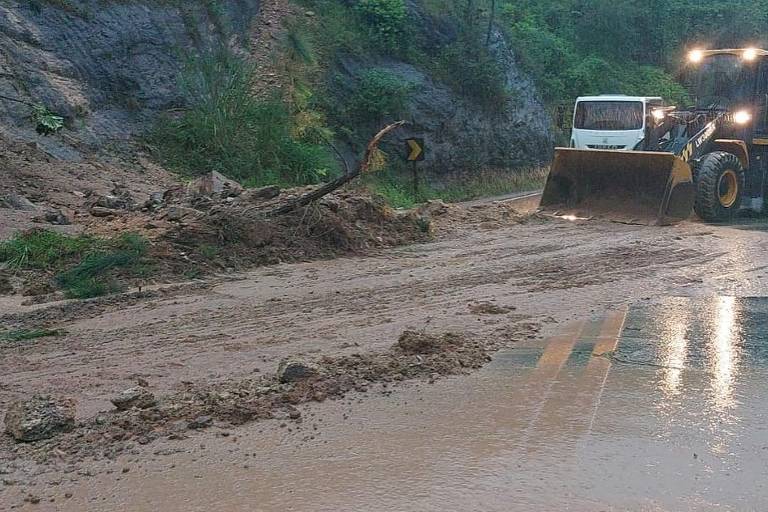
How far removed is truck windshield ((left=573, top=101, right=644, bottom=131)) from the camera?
2119 centimetres

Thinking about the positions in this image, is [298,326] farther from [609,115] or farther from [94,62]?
[609,115]

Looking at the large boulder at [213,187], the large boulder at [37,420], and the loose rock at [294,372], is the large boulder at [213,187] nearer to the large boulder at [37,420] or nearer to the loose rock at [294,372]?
the loose rock at [294,372]

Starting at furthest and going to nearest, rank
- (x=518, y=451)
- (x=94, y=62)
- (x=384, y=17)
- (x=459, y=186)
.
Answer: (x=384, y=17)
(x=459, y=186)
(x=94, y=62)
(x=518, y=451)

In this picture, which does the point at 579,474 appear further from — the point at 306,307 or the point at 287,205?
the point at 287,205

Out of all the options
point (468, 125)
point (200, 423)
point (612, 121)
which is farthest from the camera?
point (468, 125)

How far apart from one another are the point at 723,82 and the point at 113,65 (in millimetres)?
12799

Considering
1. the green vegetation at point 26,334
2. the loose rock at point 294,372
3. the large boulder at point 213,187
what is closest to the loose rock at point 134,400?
the loose rock at point 294,372

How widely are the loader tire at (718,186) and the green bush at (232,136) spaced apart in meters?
8.34

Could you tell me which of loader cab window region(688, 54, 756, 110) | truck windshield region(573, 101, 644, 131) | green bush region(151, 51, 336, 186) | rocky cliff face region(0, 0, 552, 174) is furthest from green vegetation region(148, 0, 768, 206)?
truck windshield region(573, 101, 644, 131)

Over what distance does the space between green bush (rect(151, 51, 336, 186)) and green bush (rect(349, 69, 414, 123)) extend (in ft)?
13.2

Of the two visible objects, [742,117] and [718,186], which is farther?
[742,117]

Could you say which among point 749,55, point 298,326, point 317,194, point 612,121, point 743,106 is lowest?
point 298,326

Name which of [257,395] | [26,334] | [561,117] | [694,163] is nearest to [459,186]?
[561,117]

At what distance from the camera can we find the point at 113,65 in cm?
1945
